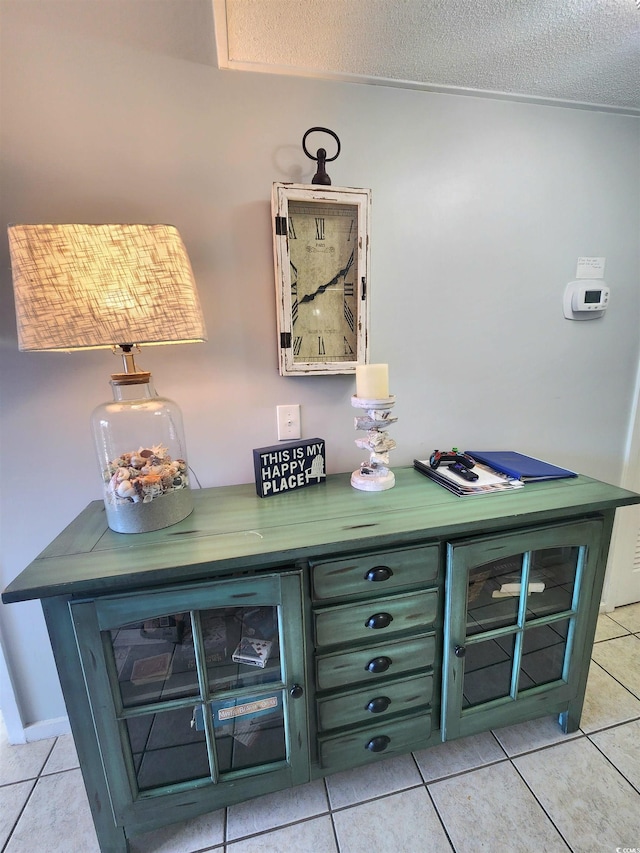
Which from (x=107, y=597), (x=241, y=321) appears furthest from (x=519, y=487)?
(x=107, y=597)

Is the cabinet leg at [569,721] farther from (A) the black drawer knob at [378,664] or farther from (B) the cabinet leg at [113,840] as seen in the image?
(B) the cabinet leg at [113,840]

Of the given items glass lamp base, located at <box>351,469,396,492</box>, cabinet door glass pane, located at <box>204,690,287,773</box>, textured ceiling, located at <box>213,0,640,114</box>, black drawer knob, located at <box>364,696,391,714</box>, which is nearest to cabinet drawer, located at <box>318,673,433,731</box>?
black drawer knob, located at <box>364,696,391,714</box>

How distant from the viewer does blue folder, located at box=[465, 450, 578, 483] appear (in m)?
1.23

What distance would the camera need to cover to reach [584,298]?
1464mm

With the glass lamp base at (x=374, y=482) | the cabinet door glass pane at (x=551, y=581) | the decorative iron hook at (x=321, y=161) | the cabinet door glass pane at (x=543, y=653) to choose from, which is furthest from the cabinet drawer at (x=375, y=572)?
the decorative iron hook at (x=321, y=161)

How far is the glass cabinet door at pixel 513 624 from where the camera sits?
1.03m

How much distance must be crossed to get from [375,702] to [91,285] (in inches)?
50.4

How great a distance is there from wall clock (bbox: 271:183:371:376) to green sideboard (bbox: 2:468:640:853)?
47 centimetres

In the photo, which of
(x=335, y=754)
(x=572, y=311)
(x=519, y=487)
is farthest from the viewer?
(x=572, y=311)

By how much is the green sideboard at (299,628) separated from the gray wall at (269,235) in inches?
12.4

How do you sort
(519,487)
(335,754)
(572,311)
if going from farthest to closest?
(572,311), (519,487), (335,754)

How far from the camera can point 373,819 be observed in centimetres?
103

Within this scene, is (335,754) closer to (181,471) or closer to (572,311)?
(181,471)

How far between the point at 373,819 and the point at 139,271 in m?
1.58
